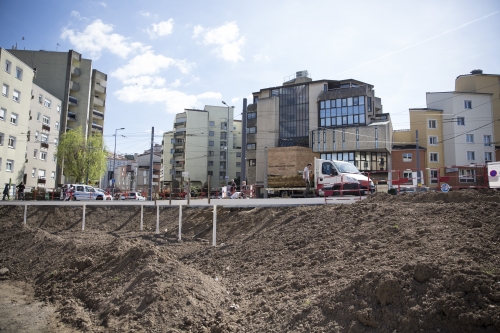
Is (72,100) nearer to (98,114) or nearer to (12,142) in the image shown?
(98,114)

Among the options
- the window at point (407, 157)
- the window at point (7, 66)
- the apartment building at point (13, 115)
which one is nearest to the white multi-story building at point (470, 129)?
the window at point (407, 157)

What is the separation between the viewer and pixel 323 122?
178 feet

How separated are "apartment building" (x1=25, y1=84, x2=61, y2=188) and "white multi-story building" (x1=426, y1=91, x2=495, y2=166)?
54.8 m

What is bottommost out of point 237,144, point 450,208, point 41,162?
point 450,208

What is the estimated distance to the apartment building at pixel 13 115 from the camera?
129ft

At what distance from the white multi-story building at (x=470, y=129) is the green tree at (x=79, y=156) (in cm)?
4891

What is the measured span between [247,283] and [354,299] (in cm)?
297

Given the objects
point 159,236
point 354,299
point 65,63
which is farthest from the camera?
point 65,63

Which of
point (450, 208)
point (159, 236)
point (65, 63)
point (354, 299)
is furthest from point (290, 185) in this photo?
point (65, 63)

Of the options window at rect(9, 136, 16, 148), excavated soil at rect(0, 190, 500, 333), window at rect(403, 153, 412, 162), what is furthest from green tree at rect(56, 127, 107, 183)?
window at rect(403, 153, 412, 162)

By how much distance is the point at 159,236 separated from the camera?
14.6 meters

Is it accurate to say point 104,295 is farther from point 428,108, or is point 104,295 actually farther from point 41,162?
point 428,108

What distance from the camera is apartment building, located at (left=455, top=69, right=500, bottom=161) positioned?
49.0 meters

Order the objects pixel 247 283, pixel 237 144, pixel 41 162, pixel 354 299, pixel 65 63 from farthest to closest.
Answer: pixel 237 144, pixel 65 63, pixel 41 162, pixel 247 283, pixel 354 299
